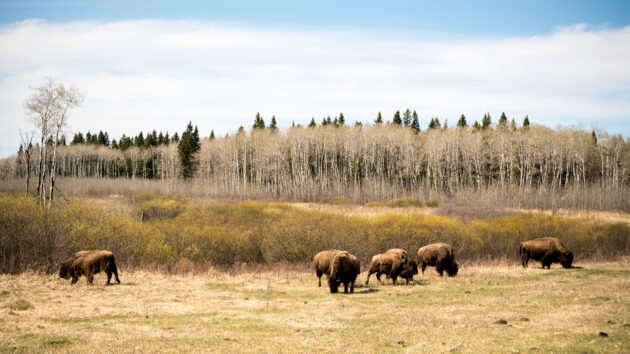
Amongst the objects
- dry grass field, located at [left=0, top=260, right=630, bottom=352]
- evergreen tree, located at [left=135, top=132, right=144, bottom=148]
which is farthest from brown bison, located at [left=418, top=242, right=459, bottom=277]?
evergreen tree, located at [left=135, top=132, right=144, bottom=148]

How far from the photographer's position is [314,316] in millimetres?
14516

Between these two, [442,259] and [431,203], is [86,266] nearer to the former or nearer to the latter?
[442,259]

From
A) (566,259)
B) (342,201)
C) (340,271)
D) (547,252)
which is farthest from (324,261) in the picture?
A: (342,201)

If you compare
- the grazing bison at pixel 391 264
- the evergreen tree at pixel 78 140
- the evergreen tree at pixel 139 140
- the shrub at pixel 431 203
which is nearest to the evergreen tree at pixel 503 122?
the shrub at pixel 431 203

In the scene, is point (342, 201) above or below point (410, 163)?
below

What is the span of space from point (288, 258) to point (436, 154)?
51.6m

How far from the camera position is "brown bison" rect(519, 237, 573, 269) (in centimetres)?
2695

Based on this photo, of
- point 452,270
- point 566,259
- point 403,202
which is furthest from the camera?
point 403,202

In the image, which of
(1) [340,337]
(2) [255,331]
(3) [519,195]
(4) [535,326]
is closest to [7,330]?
(2) [255,331]

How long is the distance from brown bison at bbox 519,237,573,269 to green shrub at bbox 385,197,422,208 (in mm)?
36272

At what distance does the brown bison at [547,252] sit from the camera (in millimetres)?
26953

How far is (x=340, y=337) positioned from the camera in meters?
12.0

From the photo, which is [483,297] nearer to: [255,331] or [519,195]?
[255,331]

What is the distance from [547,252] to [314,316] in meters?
18.6
